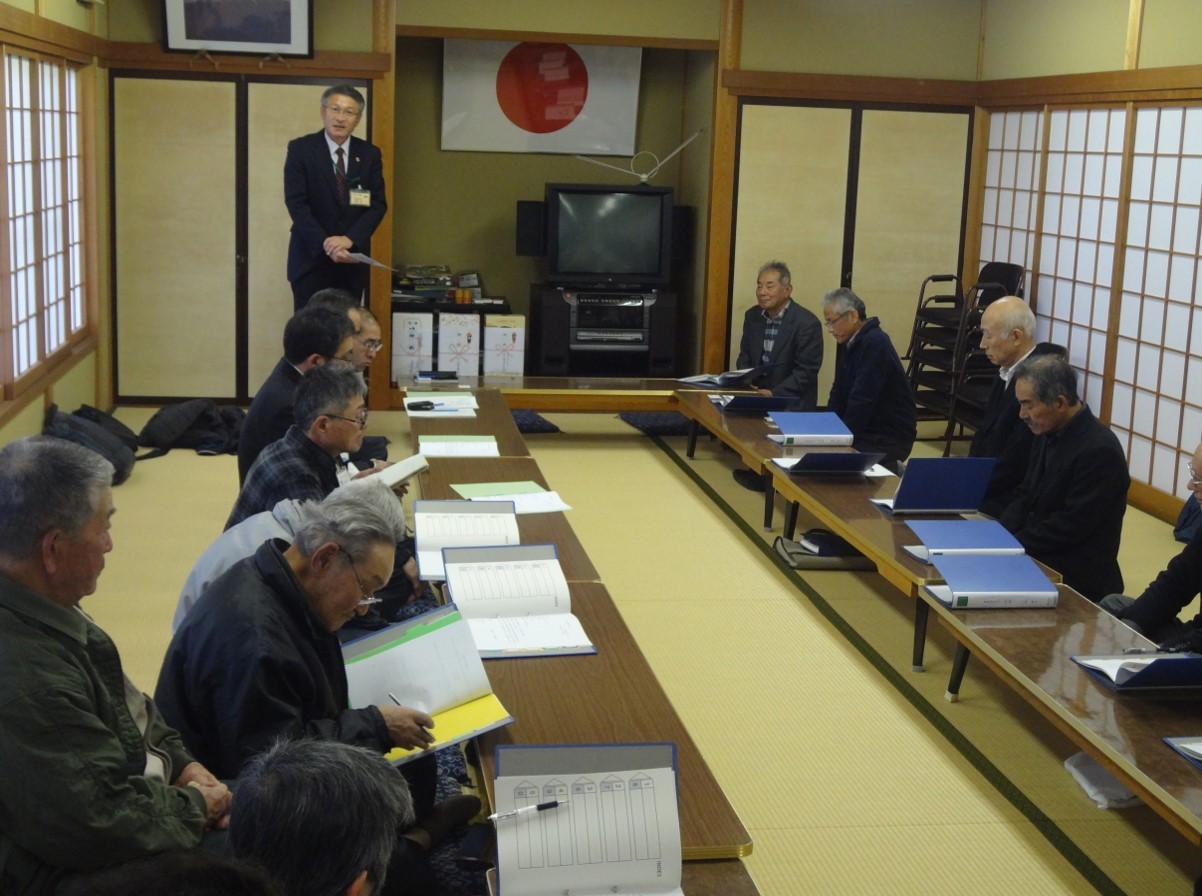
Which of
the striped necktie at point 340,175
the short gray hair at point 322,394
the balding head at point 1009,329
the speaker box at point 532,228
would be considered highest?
the striped necktie at point 340,175

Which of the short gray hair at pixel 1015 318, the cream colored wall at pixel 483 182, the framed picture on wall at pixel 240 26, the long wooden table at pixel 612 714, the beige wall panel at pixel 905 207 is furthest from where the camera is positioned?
the cream colored wall at pixel 483 182

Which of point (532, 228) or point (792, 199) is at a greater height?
point (792, 199)

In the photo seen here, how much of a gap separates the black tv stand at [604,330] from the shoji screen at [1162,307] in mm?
2631

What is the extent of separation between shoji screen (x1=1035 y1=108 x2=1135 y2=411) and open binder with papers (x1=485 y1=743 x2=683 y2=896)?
5084mm

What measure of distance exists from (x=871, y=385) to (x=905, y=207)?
267 centimetres

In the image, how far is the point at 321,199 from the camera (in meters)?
6.95

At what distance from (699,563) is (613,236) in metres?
3.28

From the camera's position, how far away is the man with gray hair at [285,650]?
2324 millimetres

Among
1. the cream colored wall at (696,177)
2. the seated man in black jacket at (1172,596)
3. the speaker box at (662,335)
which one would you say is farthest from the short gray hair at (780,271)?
the seated man in black jacket at (1172,596)

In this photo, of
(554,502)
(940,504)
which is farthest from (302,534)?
(940,504)

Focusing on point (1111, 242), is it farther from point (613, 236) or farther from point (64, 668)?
point (64, 668)

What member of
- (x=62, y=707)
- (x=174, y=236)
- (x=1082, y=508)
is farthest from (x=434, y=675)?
(x=174, y=236)

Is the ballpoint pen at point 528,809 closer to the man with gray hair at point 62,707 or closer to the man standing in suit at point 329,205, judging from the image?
the man with gray hair at point 62,707

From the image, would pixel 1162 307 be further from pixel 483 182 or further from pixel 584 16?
pixel 483 182
